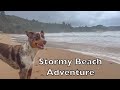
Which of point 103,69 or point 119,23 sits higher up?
point 119,23

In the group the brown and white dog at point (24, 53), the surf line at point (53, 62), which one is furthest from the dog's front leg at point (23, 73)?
the surf line at point (53, 62)

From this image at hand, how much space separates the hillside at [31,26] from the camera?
22.7 ft

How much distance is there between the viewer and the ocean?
7027mm

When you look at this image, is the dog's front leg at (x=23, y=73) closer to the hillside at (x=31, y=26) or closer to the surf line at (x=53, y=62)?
the surf line at (x=53, y=62)

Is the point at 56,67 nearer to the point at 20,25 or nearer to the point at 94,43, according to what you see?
the point at 94,43

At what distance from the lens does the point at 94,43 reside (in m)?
7.07

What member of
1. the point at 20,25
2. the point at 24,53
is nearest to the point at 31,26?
the point at 20,25

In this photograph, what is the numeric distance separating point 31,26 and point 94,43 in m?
1.24

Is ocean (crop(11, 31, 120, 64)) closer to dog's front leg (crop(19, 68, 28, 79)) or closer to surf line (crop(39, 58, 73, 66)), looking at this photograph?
surf line (crop(39, 58, 73, 66))

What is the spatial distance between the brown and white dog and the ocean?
0.26 m
